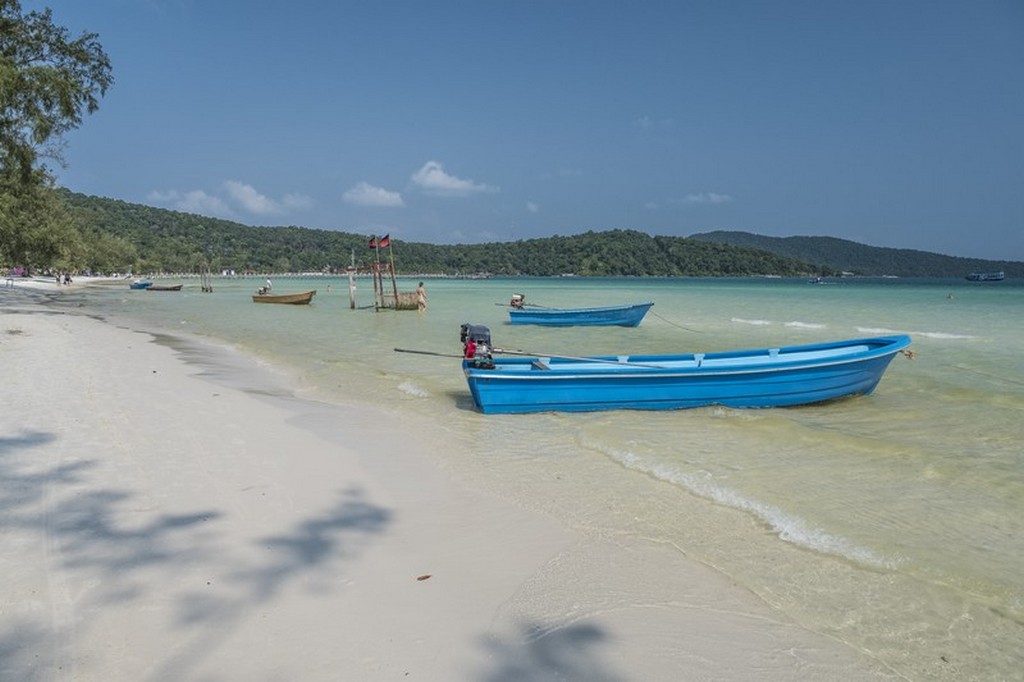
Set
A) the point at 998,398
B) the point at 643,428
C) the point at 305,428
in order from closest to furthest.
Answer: the point at 305,428, the point at 643,428, the point at 998,398

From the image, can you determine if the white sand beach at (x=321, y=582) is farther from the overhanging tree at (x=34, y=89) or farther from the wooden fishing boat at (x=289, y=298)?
the wooden fishing boat at (x=289, y=298)

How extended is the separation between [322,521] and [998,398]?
1244cm

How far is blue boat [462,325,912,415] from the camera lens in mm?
9336

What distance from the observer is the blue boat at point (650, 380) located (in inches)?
368

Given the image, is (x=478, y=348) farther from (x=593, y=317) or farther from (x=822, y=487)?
(x=593, y=317)

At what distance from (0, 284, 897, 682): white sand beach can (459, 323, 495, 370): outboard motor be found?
10.1 ft

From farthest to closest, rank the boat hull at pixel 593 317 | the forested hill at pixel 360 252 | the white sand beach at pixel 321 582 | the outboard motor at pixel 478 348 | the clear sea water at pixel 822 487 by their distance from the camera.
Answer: the forested hill at pixel 360 252 → the boat hull at pixel 593 317 → the outboard motor at pixel 478 348 → the clear sea water at pixel 822 487 → the white sand beach at pixel 321 582

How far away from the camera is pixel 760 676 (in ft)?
9.95

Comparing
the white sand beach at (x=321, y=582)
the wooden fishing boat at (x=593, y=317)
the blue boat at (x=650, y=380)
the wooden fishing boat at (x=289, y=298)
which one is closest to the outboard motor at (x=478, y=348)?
the blue boat at (x=650, y=380)

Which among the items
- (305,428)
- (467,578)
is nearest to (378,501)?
(467,578)

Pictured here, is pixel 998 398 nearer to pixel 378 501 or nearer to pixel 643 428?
pixel 643 428

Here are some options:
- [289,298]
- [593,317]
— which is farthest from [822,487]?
[289,298]

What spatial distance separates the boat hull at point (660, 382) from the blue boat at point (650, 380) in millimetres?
15

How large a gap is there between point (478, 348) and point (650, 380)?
111 inches
